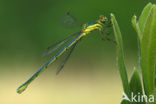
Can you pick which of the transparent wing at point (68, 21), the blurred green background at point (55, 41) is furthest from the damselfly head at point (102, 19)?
the blurred green background at point (55, 41)

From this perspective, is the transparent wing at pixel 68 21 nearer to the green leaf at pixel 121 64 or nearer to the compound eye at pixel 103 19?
the compound eye at pixel 103 19

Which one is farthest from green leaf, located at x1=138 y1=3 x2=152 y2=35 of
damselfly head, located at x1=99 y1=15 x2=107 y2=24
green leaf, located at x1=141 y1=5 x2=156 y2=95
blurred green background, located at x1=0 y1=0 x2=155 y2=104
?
blurred green background, located at x1=0 y1=0 x2=155 y2=104

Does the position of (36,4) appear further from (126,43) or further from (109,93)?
(109,93)

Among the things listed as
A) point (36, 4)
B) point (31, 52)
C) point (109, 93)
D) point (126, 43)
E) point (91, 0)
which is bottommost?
point (109, 93)

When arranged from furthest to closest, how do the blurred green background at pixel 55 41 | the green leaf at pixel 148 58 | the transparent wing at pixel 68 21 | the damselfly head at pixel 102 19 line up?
the blurred green background at pixel 55 41
the transparent wing at pixel 68 21
the damselfly head at pixel 102 19
the green leaf at pixel 148 58

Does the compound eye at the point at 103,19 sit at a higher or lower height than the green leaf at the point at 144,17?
higher

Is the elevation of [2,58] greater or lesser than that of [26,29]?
lesser

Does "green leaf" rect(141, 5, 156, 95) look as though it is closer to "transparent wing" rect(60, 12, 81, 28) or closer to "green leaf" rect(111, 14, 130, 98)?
"green leaf" rect(111, 14, 130, 98)

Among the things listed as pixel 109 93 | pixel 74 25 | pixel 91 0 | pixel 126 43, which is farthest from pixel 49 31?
pixel 74 25

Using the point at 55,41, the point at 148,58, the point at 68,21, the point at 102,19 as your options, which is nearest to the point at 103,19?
the point at 102,19
